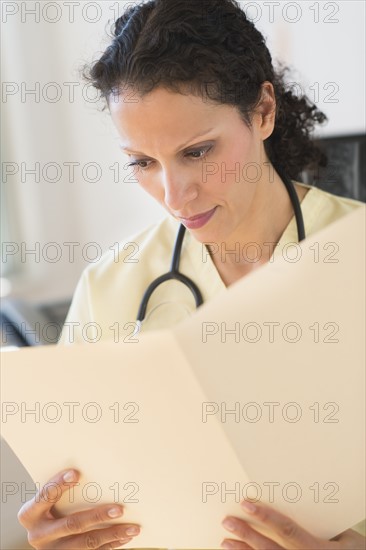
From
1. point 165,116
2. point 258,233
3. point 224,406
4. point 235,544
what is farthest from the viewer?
point 258,233

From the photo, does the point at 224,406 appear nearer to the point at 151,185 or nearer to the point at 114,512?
the point at 114,512

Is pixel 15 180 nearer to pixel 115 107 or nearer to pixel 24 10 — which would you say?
pixel 24 10

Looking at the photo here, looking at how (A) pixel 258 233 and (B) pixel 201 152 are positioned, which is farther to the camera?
(A) pixel 258 233

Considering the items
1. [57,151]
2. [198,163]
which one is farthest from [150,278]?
[57,151]

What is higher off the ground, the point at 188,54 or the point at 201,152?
the point at 188,54

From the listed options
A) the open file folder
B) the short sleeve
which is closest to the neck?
the short sleeve

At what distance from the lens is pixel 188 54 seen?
1.02 metres

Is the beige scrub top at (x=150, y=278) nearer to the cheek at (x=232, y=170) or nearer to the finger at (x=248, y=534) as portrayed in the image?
→ the cheek at (x=232, y=170)

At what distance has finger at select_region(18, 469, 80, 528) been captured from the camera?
2.90 feet

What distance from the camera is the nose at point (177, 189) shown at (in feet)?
3.37

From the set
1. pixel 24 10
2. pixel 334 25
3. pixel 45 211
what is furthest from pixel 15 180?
pixel 334 25

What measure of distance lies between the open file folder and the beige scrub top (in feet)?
1.26

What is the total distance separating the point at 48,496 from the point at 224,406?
28cm

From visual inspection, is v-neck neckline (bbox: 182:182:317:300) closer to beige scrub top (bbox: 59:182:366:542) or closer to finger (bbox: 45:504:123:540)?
beige scrub top (bbox: 59:182:366:542)
